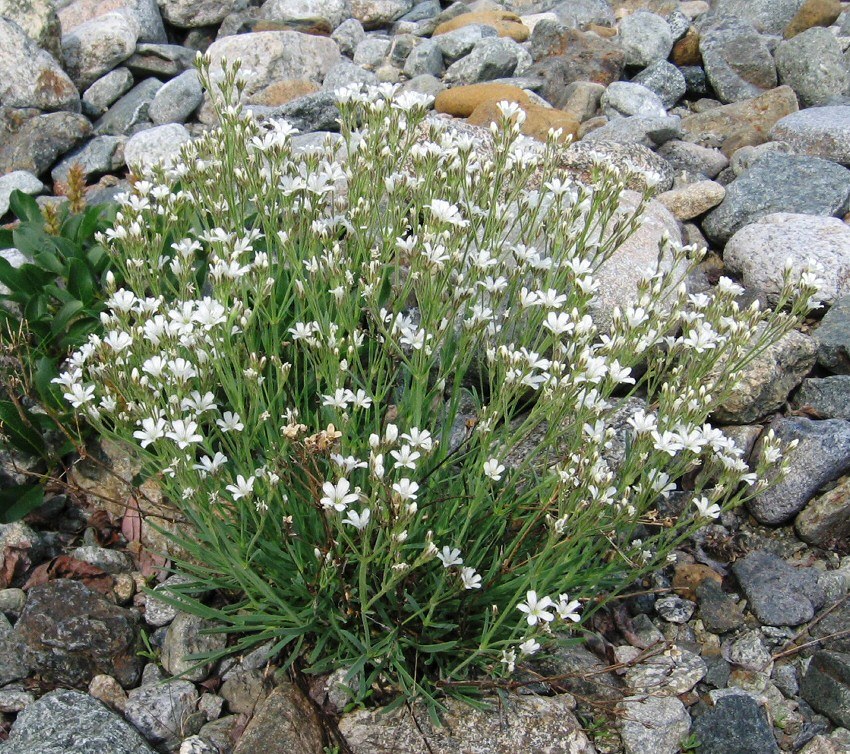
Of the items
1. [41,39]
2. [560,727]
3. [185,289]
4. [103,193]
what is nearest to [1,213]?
[103,193]

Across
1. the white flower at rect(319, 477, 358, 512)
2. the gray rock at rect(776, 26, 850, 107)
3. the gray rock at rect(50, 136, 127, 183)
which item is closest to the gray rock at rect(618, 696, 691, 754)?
the white flower at rect(319, 477, 358, 512)

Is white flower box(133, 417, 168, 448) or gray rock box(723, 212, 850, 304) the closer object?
white flower box(133, 417, 168, 448)

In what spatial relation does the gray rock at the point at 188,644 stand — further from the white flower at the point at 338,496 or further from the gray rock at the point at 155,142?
the gray rock at the point at 155,142

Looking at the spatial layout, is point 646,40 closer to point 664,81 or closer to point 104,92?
point 664,81

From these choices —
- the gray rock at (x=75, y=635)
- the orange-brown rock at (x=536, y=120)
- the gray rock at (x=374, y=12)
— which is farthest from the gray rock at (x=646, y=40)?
the gray rock at (x=75, y=635)

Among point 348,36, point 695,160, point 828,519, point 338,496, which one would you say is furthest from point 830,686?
point 348,36

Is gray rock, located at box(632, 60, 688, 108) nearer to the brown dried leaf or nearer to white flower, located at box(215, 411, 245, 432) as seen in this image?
white flower, located at box(215, 411, 245, 432)
